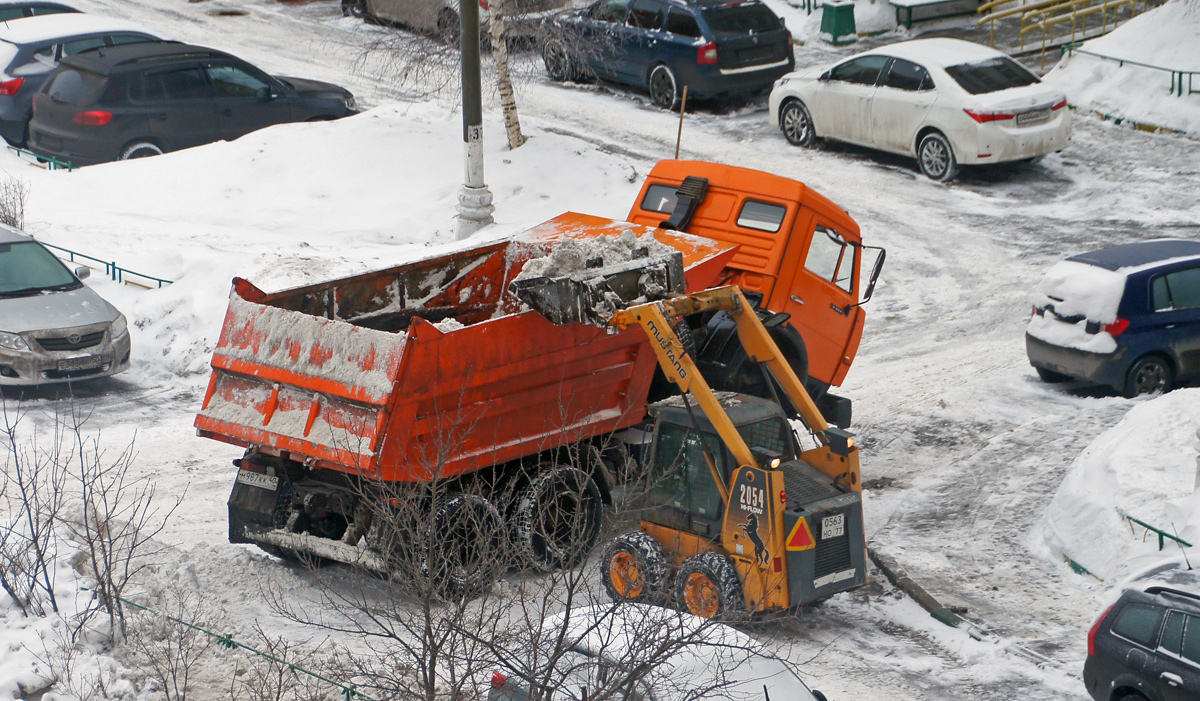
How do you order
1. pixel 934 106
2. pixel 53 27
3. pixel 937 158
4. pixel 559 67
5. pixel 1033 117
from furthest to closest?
pixel 559 67
pixel 53 27
pixel 937 158
pixel 934 106
pixel 1033 117

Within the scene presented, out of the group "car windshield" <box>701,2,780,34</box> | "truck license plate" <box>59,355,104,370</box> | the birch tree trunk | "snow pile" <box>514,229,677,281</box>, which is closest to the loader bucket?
"snow pile" <box>514,229,677,281</box>

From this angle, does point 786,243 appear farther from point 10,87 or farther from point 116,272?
point 10,87

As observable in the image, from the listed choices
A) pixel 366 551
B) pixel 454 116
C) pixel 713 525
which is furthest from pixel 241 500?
pixel 454 116

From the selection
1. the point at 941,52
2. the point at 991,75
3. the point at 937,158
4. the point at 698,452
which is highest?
the point at 941,52

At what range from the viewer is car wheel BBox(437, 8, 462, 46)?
771 inches

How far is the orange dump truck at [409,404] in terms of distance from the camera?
8859 mm

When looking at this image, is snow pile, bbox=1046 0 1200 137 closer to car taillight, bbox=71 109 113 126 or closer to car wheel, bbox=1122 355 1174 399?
car wheel, bbox=1122 355 1174 399

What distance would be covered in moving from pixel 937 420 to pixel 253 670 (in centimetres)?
754

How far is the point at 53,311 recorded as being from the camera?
13766mm

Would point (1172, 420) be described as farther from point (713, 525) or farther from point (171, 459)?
point (171, 459)

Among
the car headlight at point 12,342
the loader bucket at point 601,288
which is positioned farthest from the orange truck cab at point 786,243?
the car headlight at point 12,342

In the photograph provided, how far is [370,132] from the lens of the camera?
19.8 metres

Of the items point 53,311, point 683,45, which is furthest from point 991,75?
point 53,311

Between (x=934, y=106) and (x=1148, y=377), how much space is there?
22.7ft
